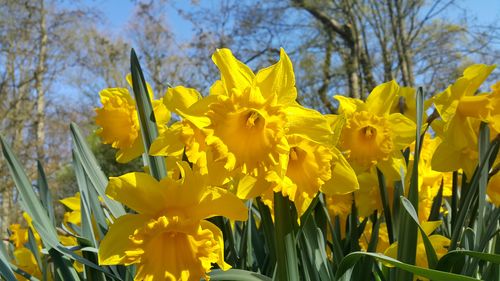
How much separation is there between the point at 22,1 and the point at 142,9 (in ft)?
12.9

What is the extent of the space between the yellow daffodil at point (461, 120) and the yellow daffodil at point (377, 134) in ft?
0.22

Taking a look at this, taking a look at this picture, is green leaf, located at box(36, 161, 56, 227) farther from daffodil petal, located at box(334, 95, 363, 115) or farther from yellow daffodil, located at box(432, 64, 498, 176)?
yellow daffodil, located at box(432, 64, 498, 176)

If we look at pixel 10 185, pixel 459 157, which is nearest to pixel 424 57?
pixel 10 185

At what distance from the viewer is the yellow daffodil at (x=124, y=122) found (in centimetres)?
89

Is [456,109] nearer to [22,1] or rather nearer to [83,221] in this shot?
[83,221]

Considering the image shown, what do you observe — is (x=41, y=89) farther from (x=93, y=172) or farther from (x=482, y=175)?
(x=482, y=175)

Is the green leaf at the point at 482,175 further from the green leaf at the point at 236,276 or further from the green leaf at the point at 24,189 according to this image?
the green leaf at the point at 24,189

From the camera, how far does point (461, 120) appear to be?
0.87 metres

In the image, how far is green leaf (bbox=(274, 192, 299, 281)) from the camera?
0.58 m

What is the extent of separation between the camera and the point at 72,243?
1040 millimetres

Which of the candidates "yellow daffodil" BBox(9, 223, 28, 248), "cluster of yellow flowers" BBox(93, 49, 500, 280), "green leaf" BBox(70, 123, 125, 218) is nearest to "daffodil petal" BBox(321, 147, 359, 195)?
"cluster of yellow flowers" BBox(93, 49, 500, 280)

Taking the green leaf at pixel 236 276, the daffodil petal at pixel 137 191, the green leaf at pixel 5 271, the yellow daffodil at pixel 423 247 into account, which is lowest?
the yellow daffodil at pixel 423 247

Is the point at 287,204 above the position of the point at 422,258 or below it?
above

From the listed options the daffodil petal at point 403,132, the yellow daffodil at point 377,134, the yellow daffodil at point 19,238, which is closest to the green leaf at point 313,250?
the yellow daffodil at point 377,134
